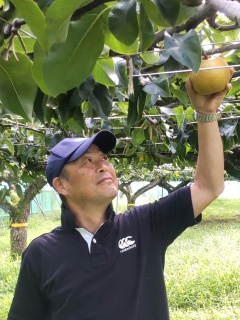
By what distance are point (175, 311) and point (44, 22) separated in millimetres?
3936

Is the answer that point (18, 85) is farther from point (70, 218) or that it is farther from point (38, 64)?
point (70, 218)

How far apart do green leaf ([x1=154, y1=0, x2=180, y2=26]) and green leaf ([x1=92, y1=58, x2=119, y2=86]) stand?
333 mm

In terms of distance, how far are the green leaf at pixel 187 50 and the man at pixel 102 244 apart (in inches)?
20.1

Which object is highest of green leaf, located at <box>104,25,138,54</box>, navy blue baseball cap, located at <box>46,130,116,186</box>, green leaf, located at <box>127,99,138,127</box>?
green leaf, located at <box>104,25,138,54</box>

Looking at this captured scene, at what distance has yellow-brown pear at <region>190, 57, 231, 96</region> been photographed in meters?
0.75

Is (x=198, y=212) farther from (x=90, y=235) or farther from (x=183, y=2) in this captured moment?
(x=183, y=2)

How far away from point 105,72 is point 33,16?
309mm

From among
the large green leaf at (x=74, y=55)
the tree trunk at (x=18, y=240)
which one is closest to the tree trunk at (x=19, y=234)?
the tree trunk at (x=18, y=240)

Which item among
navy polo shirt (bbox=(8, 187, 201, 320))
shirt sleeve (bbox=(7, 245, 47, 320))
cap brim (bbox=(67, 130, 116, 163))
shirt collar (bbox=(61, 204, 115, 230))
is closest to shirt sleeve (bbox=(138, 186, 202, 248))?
navy polo shirt (bbox=(8, 187, 201, 320))

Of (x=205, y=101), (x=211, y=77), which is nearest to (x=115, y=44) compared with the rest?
(x=211, y=77)

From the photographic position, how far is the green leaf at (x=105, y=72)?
2.61ft

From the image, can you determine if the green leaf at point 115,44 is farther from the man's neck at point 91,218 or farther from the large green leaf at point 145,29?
the man's neck at point 91,218

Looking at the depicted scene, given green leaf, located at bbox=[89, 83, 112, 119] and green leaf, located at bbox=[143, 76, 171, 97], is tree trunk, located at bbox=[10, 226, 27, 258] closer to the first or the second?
green leaf, located at bbox=[143, 76, 171, 97]

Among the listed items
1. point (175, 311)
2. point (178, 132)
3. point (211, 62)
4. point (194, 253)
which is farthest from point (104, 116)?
point (194, 253)
